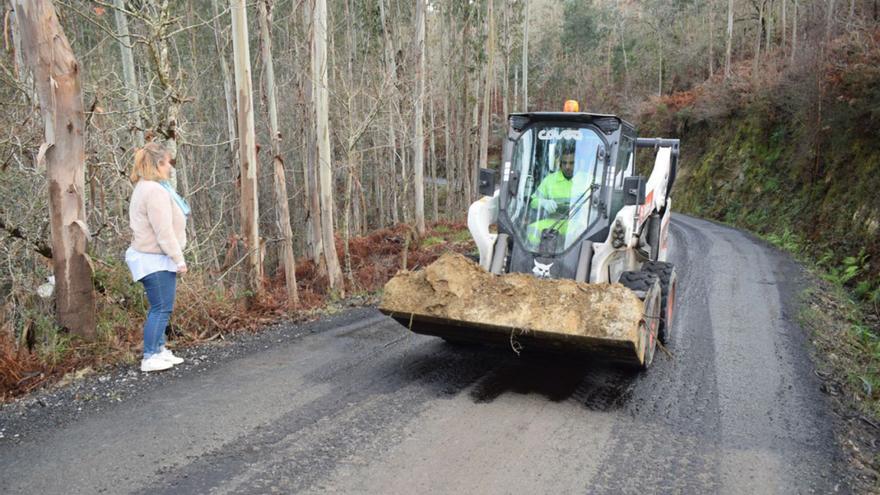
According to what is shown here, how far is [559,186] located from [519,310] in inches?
75.9

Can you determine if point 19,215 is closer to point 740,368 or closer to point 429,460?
point 429,460

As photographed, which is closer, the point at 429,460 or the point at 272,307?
the point at 429,460

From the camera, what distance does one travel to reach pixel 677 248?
561 inches

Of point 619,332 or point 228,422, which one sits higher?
point 619,332

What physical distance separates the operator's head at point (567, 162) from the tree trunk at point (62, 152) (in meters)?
4.75

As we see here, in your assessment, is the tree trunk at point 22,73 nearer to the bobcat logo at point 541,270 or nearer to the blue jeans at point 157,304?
the blue jeans at point 157,304

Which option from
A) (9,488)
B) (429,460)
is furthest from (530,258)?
(9,488)

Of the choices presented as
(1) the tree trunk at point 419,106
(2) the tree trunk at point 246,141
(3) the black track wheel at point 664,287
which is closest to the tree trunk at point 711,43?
(1) the tree trunk at point 419,106

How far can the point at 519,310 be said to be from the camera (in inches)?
198

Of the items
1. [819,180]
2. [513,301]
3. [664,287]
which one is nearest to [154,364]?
[513,301]

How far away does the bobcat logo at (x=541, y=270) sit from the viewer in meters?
6.11

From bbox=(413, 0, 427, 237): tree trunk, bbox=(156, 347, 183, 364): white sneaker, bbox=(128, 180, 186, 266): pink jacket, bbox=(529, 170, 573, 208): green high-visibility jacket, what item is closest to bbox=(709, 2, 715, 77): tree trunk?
bbox=(413, 0, 427, 237): tree trunk

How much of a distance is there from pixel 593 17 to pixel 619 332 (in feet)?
161

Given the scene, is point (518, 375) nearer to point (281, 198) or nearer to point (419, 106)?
point (281, 198)
